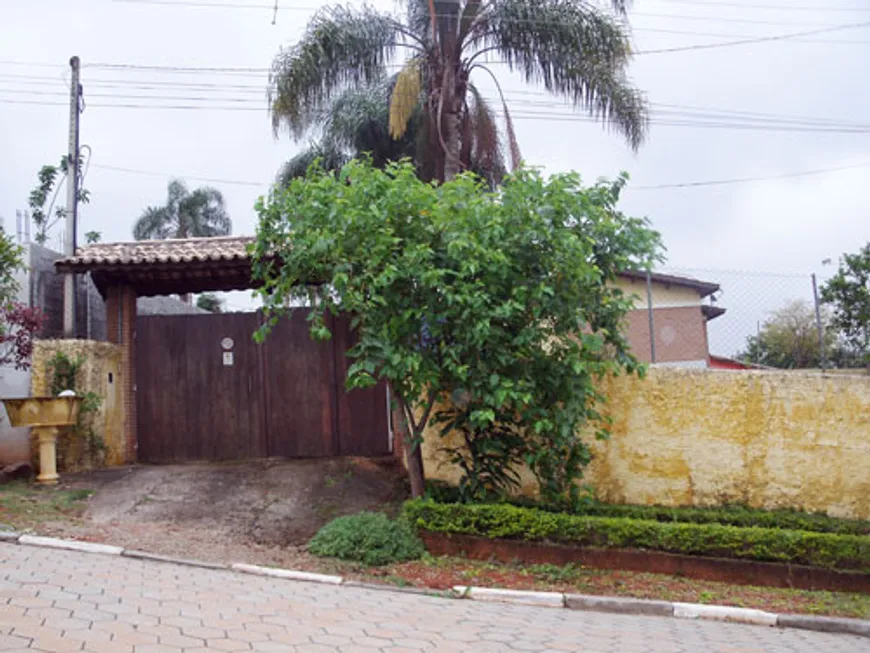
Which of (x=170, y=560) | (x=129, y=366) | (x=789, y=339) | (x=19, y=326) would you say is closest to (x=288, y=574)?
(x=170, y=560)

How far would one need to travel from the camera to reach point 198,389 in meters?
10.5

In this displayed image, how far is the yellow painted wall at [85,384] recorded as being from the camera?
9.56 metres

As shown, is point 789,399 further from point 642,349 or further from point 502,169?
point 502,169

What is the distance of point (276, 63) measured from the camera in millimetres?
11688

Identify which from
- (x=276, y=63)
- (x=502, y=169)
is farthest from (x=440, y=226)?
(x=502, y=169)

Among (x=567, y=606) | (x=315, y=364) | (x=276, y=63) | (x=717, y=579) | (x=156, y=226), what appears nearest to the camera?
(x=567, y=606)

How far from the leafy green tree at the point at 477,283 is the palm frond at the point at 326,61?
13.7ft

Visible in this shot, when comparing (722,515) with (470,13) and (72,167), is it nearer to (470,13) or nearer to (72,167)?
(470,13)

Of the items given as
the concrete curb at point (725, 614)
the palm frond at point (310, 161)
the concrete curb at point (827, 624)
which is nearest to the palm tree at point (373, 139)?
the palm frond at point (310, 161)

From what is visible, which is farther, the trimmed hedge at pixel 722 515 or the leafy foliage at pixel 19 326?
the leafy foliage at pixel 19 326

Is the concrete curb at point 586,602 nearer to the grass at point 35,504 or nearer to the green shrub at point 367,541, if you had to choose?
the green shrub at point 367,541

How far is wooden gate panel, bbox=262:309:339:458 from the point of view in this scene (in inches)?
405

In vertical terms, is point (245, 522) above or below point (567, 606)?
above

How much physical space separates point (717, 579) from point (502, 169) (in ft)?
30.5
